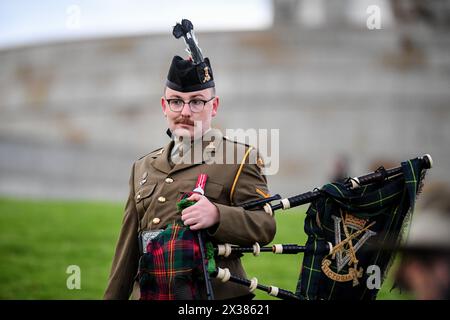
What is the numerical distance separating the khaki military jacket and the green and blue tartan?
0.36m

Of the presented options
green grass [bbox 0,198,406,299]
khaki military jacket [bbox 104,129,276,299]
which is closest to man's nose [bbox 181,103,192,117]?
khaki military jacket [bbox 104,129,276,299]

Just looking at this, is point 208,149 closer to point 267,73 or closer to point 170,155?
point 170,155

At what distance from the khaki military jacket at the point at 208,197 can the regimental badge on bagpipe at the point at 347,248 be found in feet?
1.44

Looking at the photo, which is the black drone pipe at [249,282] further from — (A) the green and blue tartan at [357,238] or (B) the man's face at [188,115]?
(B) the man's face at [188,115]

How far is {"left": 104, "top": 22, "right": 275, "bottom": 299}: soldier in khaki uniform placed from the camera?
4.50m

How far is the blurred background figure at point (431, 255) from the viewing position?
10.1 ft

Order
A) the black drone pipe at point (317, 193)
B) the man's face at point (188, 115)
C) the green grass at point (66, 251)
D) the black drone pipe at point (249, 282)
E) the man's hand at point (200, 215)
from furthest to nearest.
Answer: the green grass at point (66, 251) < the man's face at point (188, 115) < the black drone pipe at point (317, 193) < the black drone pipe at point (249, 282) < the man's hand at point (200, 215)

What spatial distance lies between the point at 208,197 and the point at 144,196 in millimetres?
451

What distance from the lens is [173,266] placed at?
14.1 ft

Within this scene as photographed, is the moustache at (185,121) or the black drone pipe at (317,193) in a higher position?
the moustache at (185,121)

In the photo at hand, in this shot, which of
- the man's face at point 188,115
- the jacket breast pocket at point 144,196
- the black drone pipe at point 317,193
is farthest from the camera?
the jacket breast pocket at point 144,196

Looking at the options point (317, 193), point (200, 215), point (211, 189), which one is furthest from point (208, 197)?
point (317, 193)

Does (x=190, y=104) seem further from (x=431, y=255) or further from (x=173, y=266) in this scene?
(x=431, y=255)

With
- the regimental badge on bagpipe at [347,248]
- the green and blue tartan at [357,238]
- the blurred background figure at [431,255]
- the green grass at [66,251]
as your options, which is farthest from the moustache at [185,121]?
the green grass at [66,251]
